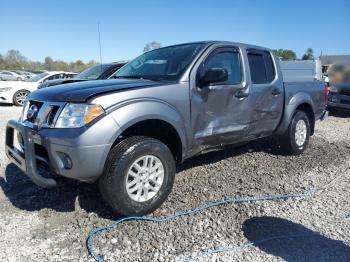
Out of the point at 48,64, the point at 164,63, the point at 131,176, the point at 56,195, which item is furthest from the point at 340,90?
the point at 48,64

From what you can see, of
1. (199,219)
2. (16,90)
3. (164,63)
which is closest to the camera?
(199,219)

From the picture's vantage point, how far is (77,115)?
304 centimetres

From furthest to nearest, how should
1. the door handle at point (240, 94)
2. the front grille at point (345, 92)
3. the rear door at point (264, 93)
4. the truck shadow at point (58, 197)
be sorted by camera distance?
the front grille at point (345, 92) → the rear door at point (264, 93) → the door handle at point (240, 94) → the truck shadow at point (58, 197)

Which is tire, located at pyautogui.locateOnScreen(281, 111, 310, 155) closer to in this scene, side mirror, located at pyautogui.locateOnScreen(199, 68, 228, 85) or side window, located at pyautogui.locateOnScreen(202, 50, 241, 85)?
side window, located at pyautogui.locateOnScreen(202, 50, 241, 85)

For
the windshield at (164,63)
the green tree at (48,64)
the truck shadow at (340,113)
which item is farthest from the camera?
the green tree at (48,64)

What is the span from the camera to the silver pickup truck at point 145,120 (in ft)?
10.00

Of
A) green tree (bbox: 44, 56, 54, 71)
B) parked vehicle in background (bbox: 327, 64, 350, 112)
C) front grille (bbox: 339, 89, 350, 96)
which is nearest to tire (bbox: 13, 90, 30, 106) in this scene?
parked vehicle in background (bbox: 327, 64, 350, 112)

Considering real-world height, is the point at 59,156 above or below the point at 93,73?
below

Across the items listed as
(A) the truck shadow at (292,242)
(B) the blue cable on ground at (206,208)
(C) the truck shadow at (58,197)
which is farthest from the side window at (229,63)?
(C) the truck shadow at (58,197)

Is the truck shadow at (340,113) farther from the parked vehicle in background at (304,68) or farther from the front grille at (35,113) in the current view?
the front grille at (35,113)

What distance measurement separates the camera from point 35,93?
3629mm

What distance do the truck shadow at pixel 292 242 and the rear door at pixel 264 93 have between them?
1.70m

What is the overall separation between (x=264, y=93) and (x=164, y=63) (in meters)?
1.57

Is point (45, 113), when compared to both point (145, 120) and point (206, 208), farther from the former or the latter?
point (206, 208)
